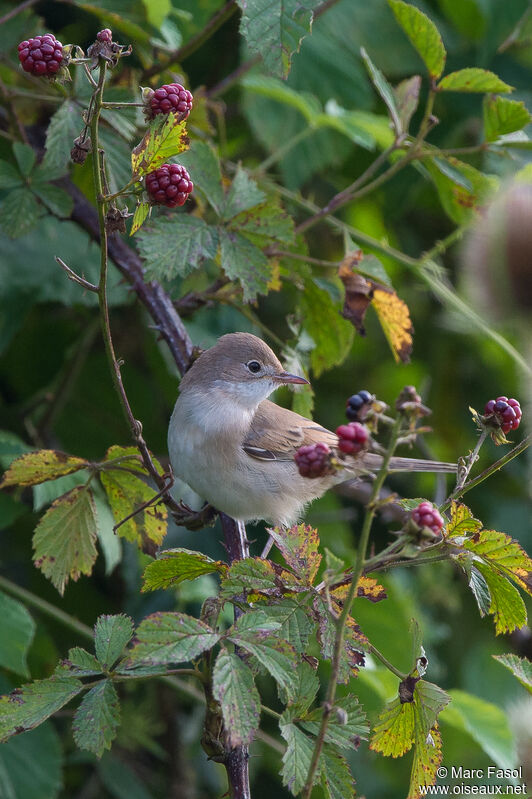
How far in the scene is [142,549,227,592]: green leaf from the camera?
192 cm

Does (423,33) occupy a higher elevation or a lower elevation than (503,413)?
higher

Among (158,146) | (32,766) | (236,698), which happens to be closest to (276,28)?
(158,146)

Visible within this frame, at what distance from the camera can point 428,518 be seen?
5.06 ft

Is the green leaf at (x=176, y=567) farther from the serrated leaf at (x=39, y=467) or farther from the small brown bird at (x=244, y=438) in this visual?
the small brown bird at (x=244, y=438)

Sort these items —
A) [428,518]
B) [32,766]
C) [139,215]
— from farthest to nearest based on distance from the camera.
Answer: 1. [32,766]
2. [139,215]
3. [428,518]

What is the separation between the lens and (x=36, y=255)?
3340 millimetres

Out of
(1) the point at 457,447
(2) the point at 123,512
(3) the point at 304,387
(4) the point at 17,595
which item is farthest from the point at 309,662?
(1) the point at 457,447

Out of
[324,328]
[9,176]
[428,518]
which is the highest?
[9,176]

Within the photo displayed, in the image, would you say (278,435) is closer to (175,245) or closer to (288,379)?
(288,379)

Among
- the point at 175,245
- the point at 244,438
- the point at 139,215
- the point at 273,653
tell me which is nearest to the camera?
the point at 273,653

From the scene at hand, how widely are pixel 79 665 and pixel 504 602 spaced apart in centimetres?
95

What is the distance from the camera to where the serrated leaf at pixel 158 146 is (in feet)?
5.63

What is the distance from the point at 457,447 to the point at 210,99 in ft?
8.00

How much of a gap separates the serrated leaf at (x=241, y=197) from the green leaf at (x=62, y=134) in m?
0.49
